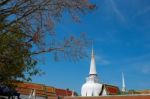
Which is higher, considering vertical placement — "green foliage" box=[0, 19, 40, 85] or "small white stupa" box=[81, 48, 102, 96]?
"small white stupa" box=[81, 48, 102, 96]

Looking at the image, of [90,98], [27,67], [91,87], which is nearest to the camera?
[27,67]

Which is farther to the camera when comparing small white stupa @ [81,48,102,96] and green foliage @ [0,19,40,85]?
small white stupa @ [81,48,102,96]

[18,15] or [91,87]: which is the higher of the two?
[91,87]

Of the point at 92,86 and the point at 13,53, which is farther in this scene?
the point at 92,86

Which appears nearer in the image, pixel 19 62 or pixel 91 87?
pixel 19 62

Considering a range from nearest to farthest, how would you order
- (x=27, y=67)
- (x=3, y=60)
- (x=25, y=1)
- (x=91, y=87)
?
(x=25, y=1) → (x=3, y=60) → (x=27, y=67) → (x=91, y=87)

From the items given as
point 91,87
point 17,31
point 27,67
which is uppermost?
point 91,87

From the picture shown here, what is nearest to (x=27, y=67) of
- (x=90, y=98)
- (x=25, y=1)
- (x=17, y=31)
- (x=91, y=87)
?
(x=17, y=31)

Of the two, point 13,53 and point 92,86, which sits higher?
point 92,86

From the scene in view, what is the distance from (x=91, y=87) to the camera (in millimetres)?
68500

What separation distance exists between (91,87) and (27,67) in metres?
52.1

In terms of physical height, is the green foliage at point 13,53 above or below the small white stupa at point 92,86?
below

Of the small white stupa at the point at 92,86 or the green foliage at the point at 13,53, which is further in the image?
the small white stupa at the point at 92,86

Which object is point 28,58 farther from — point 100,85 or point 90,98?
point 100,85
